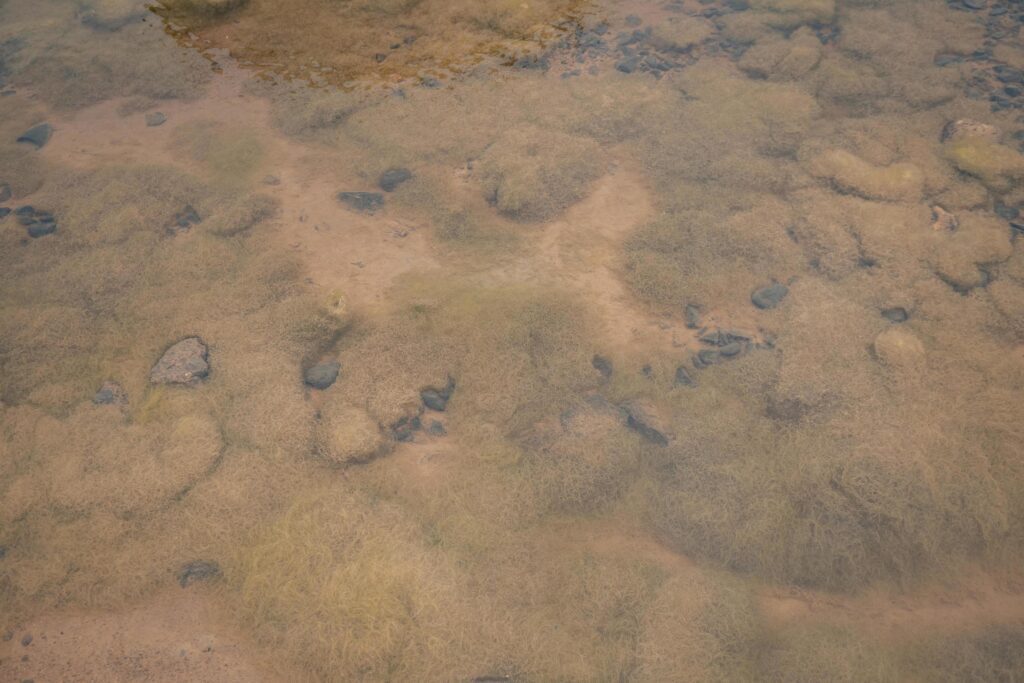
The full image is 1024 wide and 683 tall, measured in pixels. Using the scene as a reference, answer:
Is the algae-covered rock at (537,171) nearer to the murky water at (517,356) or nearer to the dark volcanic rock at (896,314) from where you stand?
the murky water at (517,356)

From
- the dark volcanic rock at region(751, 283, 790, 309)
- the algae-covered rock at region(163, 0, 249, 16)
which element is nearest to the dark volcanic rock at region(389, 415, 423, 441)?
the dark volcanic rock at region(751, 283, 790, 309)

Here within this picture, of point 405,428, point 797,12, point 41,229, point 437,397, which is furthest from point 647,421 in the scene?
point 797,12

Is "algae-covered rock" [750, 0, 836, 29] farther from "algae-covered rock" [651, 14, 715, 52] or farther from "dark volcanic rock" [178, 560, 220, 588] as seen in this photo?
"dark volcanic rock" [178, 560, 220, 588]

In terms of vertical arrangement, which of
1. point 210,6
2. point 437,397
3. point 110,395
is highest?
point 210,6

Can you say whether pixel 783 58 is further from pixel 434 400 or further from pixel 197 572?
pixel 197 572

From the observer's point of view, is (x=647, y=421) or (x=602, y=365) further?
(x=602, y=365)
